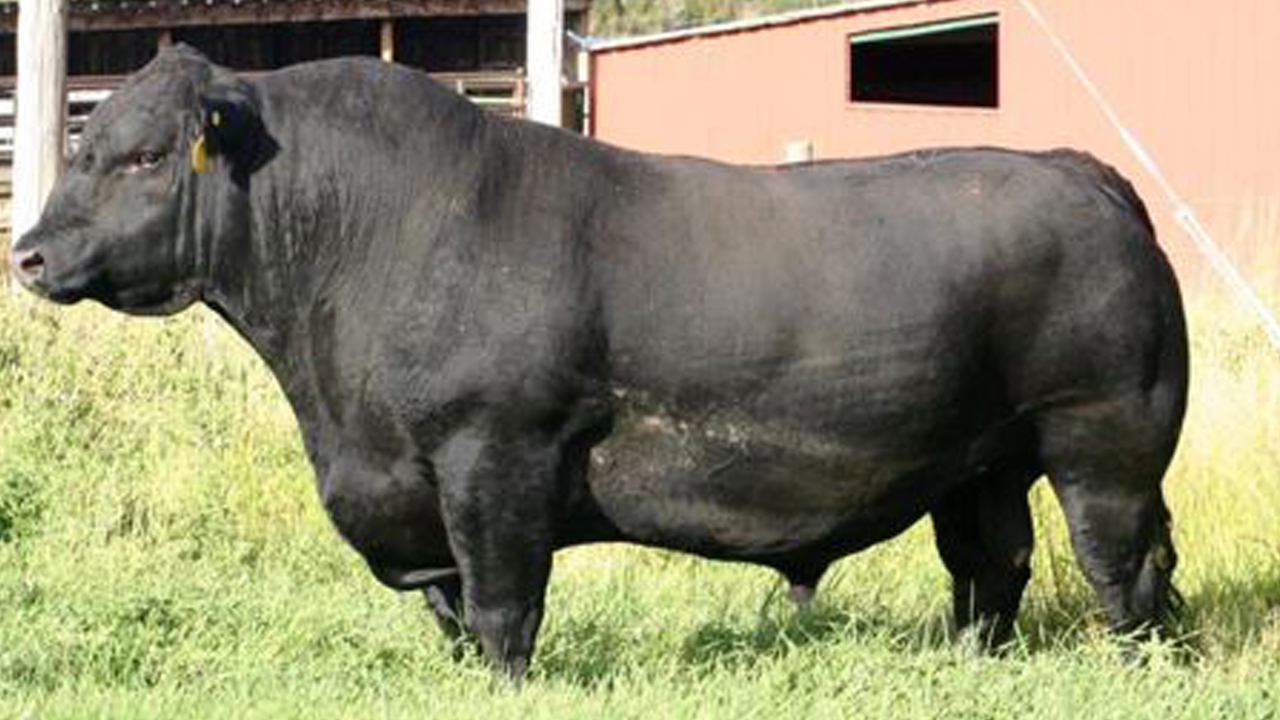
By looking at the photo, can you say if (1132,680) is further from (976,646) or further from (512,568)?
(512,568)

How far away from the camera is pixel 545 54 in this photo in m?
13.6

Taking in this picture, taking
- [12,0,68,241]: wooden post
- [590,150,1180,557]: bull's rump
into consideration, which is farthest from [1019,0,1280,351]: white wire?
[12,0,68,241]: wooden post

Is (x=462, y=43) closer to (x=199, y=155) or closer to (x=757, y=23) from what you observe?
(x=757, y=23)

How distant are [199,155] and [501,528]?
1.32 m

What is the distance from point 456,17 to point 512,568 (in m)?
22.7

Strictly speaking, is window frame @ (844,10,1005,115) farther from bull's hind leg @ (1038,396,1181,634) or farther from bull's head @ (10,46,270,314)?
bull's head @ (10,46,270,314)

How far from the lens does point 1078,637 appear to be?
755cm

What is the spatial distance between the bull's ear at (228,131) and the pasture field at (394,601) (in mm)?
1439

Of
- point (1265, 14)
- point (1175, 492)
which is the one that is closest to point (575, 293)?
point (1175, 492)

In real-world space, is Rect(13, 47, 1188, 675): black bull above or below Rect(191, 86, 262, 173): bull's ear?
below

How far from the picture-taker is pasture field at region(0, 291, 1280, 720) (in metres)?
6.27

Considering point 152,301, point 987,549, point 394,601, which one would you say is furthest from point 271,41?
point 152,301

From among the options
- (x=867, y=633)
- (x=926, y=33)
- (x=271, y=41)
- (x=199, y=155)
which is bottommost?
(x=271, y=41)

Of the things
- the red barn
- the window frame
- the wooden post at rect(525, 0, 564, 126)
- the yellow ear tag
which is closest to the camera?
the yellow ear tag
